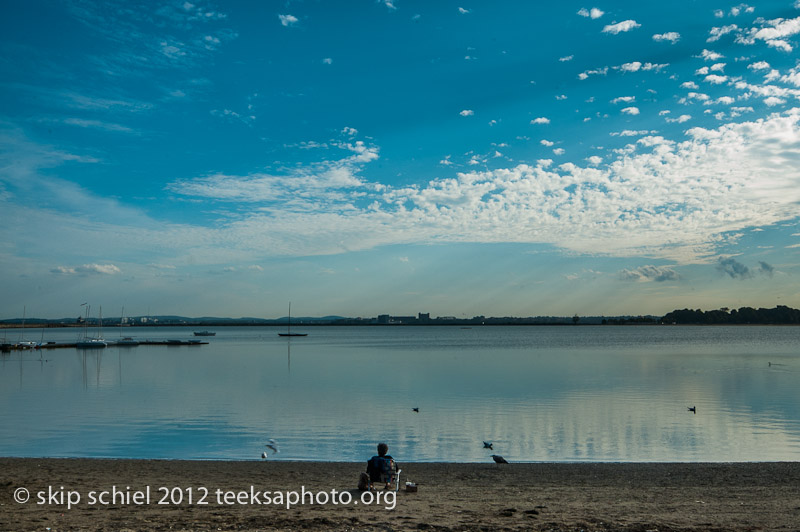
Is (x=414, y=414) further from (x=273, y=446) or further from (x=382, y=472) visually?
(x=382, y=472)

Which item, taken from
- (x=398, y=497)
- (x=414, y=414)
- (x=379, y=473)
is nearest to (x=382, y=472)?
(x=379, y=473)

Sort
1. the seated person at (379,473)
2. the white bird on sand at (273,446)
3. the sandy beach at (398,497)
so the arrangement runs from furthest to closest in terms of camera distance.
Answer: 1. the white bird on sand at (273,446)
2. the seated person at (379,473)
3. the sandy beach at (398,497)

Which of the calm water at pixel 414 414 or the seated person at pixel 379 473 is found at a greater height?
the seated person at pixel 379 473

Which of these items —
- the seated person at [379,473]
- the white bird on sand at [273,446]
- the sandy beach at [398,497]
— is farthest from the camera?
the white bird on sand at [273,446]

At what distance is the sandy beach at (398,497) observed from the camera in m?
10.1

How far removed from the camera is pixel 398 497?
40.9 ft

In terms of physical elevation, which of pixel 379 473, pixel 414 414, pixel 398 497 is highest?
pixel 379 473

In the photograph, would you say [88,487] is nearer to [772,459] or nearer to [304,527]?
[304,527]

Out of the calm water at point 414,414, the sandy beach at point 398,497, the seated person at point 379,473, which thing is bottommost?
the calm water at point 414,414

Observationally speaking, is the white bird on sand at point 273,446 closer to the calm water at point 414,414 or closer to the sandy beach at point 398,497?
the calm water at point 414,414

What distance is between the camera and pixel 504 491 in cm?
1371

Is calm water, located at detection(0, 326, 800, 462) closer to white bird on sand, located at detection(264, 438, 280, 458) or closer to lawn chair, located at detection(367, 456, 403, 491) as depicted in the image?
white bird on sand, located at detection(264, 438, 280, 458)

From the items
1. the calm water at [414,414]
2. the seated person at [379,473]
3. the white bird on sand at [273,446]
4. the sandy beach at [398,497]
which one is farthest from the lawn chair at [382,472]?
the white bird on sand at [273,446]

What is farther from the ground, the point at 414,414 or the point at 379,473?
the point at 379,473
